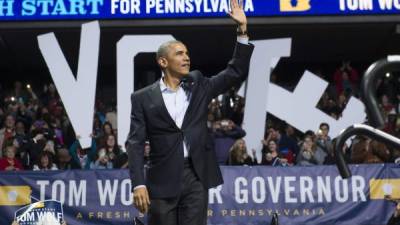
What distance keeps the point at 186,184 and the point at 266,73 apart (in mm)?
9675

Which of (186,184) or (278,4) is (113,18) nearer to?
(278,4)

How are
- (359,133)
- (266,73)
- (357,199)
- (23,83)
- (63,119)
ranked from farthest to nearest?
1. (23,83)
2. (63,119)
3. (266,73)
4. (357,199)
5. (359,133)

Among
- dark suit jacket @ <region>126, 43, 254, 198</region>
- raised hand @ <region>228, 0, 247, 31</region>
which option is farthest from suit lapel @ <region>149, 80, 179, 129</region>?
raised hand @ <region>228, 0, 247, 31</region>

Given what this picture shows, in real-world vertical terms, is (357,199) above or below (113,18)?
below

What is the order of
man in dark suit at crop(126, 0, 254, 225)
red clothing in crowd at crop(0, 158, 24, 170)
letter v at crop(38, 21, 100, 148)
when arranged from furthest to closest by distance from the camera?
letter v at crop(38, 21, 100, 148)
red clothing in crowd at crop(0, 158, 24, 170)
man in dark suit at crop(126, 0, 254, 225)

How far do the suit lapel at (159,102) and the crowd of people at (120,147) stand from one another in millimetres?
5566

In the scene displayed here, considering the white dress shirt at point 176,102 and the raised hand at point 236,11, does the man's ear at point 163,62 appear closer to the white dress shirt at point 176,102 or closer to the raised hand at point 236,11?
the white dress shirt at point 176,102

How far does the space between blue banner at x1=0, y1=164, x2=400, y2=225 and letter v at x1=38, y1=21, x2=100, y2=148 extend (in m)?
3.53

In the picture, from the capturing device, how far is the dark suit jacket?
12.5 feet

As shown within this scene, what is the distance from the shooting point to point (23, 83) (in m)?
19.2

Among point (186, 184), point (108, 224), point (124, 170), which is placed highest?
point (186, 184)

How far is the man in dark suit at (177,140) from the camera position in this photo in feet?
12.5

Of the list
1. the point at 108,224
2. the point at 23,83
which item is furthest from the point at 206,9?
the point at 23,83

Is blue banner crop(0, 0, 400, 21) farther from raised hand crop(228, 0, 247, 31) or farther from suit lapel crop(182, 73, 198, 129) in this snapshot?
raised hand crop(228, 0, 247, 31)
